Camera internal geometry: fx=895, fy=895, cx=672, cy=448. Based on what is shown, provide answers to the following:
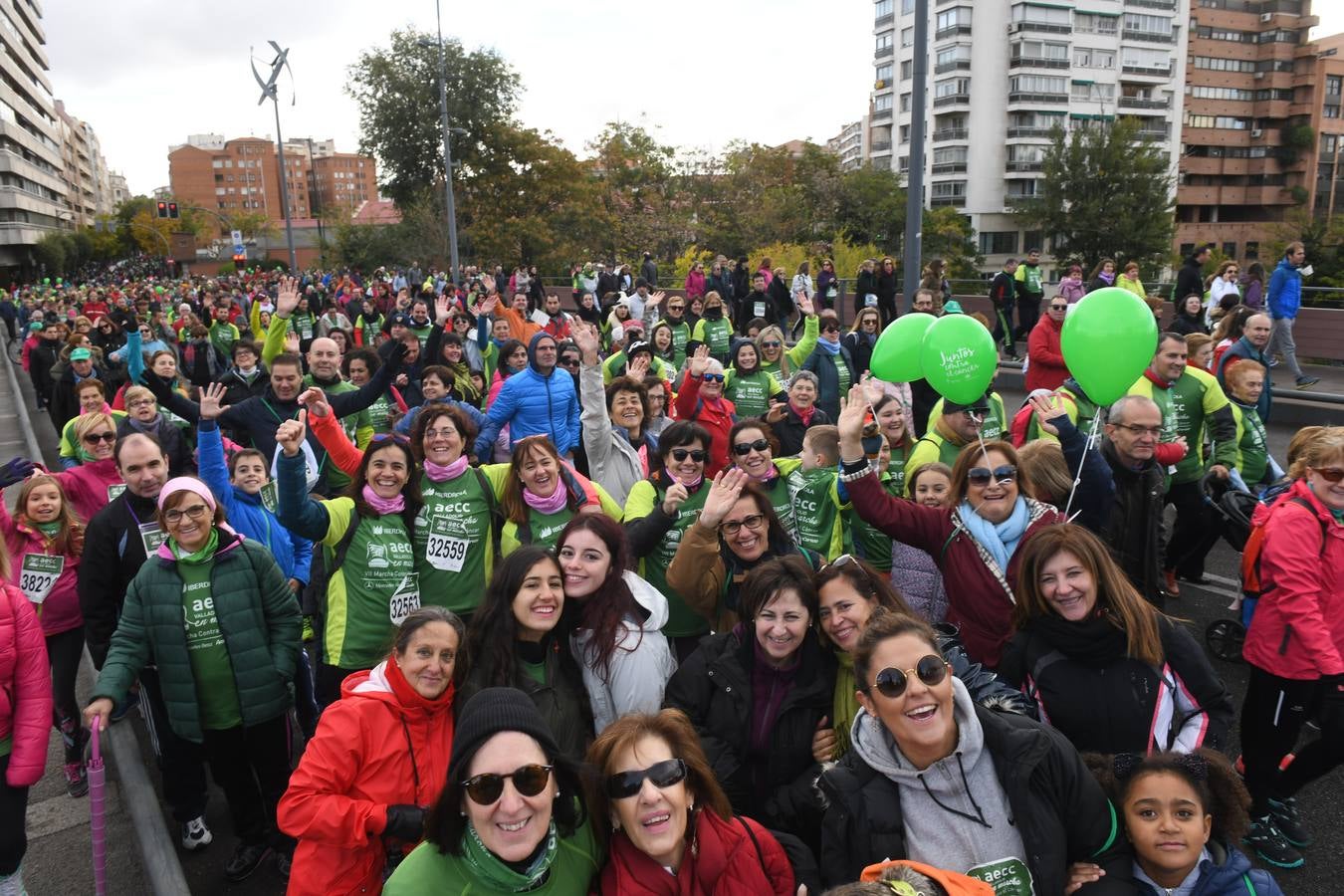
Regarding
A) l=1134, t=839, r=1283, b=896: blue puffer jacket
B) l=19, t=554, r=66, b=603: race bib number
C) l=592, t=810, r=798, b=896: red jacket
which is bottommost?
l=1134, t=839, r=1283, b=896: blue puffer jacket

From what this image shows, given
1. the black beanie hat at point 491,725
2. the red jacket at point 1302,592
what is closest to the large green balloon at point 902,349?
the red jacket at point 1302,592

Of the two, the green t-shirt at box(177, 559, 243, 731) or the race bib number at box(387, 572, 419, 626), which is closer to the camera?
the green t-shirt at box(177, 559, 243, 731)

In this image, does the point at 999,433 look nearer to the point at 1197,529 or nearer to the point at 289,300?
the point at 1197,529

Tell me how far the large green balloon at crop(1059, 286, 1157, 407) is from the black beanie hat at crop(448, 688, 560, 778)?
11.6 ft

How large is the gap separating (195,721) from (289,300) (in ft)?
16.8

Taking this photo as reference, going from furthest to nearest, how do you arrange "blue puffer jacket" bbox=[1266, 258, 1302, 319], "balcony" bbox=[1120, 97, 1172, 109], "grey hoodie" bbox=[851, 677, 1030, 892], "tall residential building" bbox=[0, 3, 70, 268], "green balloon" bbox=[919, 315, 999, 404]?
"tall residential building" bbox=[0, 3, 70, 268] → "balcony" bbox=[1120, 97, 1172, 109] → "blue puffer jacket" bbox=[1266, 258, 1302, 319] → "green balloon" bbox=[919, 315, 999, 404] → "grey hoodie" bbox=[851, 677, 1030, 892]

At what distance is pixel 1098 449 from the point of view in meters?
4.55

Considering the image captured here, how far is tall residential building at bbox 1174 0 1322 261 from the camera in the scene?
67688 millimetres

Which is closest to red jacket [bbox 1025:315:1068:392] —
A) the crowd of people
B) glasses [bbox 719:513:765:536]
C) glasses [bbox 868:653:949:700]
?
the crowd of people

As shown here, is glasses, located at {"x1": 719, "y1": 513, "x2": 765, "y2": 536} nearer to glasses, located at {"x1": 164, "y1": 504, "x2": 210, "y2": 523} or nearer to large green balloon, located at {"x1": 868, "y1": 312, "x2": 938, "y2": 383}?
large green balloon, located at {"x1": 868, "y1": 312, "x2": 938, "y2": 383}

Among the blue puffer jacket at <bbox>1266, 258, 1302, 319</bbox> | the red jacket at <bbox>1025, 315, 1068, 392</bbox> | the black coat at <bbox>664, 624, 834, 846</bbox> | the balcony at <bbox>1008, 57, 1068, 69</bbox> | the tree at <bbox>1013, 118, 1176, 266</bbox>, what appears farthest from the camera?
the balcony at <bbox>1008, 57, 1068, 69</bbox>

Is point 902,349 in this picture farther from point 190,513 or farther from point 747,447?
point 190,513

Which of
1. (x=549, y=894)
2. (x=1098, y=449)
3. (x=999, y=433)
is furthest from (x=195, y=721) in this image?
(x=999, y=433)

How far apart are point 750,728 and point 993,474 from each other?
158 cm
